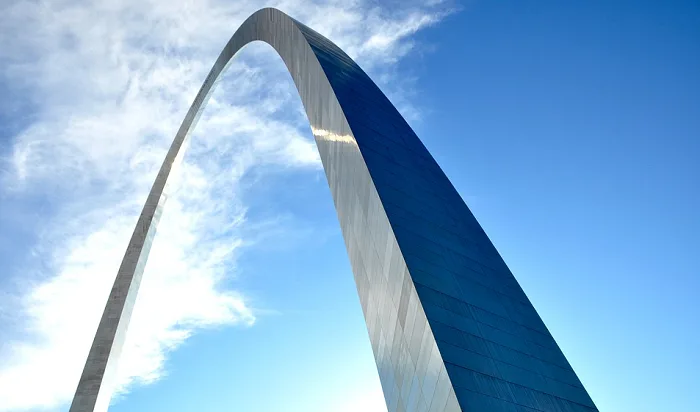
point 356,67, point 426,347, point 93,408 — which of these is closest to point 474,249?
point 426,347

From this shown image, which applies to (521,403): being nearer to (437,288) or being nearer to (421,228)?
(437,288)

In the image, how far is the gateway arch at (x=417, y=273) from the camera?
35.7ft

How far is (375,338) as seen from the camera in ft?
47.6

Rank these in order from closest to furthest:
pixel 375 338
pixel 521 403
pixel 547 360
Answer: pixel 521 403 → pixel 547 360 → pixel 375 338

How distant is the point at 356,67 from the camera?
75.0 feet

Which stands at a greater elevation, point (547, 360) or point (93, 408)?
point (93, 408)

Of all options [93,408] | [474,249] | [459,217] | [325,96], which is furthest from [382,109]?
[93,408]

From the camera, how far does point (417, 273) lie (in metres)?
11.9

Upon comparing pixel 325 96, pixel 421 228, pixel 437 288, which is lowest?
pixel 437 288

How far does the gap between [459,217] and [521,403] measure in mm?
7347

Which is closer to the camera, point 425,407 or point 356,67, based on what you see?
point 425,407

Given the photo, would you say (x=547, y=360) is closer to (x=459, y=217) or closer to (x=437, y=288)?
(x=437, y=288)

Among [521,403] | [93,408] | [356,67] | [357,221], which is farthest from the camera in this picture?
[93,408]

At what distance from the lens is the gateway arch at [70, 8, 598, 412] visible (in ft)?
35.7
